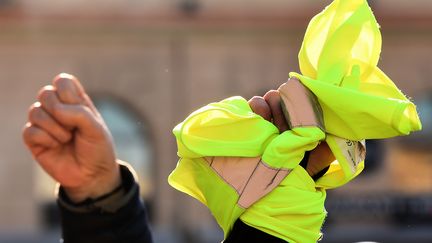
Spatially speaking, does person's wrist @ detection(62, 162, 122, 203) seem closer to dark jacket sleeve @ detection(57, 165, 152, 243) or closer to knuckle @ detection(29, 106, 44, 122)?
dark jacket sleeve @ detection(57, 165, 152, 243)

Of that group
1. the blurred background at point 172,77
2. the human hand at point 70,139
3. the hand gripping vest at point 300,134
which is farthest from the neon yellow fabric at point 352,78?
the blurred background at point 172,77

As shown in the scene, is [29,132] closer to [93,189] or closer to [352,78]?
[93,189]

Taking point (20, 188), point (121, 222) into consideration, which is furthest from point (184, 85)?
point (121, 222)

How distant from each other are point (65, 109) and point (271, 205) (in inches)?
17.0

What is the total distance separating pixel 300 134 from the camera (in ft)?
5.29

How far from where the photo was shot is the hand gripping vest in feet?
5.26

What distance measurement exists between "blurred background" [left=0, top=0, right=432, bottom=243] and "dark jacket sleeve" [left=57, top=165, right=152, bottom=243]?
1226 cm

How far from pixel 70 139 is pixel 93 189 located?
14 centimetres

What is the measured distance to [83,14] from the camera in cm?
1444

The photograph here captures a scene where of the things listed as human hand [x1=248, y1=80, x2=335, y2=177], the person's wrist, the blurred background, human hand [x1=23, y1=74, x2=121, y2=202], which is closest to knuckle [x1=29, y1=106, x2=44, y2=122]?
human hand [x1=23, y1=74, x2=121, y2=202]

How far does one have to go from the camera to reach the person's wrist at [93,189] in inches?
75.7

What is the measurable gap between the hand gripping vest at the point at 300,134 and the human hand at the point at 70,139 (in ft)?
0.80

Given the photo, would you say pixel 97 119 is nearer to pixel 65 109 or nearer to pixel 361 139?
pixel 65 109

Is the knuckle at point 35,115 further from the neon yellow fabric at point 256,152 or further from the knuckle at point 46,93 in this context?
the neon yellow fabric at point 256,152
